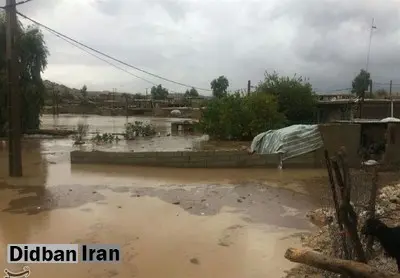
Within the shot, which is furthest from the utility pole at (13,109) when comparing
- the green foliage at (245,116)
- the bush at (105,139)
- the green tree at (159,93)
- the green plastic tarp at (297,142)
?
the green tree at (159,93)

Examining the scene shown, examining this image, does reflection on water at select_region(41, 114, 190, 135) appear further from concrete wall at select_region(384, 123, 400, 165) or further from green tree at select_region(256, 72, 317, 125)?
concrete wall at select_region(384, 123, 400, 165)

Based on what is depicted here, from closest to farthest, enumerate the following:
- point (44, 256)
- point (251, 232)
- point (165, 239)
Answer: point (44, 256) → point (165, 239) → point (251, 232)

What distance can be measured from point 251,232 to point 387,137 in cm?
886

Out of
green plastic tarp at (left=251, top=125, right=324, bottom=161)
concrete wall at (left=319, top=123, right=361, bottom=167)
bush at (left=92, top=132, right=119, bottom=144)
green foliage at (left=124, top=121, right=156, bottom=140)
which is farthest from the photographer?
green foliage at (left=124, top=121, right=156, bottom=140)

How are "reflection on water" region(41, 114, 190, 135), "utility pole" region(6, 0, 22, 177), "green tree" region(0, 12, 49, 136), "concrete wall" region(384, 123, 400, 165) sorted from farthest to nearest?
"reflection on water" region(41, 114, 190, 135) < "green tree" region(0, 12, 49, 136) < "concrete wall" region(384, 123, 400, 165) < "utility pole" region(6, 0, 22, 177)

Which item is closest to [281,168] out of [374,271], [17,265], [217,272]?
[217,272]

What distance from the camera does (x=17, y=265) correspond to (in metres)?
5.52

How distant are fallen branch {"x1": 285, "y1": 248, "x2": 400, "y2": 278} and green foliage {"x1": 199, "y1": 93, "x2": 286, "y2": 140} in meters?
17.7

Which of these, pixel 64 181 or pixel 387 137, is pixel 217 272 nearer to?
pixel 64 181

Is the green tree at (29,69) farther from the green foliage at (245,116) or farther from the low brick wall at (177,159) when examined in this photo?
the low brick wall at (177,159)

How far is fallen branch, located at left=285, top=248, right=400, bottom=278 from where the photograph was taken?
280 cm

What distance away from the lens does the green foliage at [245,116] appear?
20.9m

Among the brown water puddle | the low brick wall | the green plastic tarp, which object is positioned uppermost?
the green plastic tarp

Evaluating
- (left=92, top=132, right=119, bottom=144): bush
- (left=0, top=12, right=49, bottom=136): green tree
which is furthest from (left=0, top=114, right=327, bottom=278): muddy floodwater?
(left=0, top=12, right=49, bottom=136): green tree
